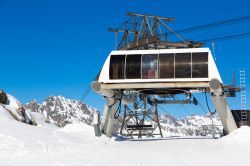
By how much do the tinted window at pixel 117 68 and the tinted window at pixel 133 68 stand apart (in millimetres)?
399

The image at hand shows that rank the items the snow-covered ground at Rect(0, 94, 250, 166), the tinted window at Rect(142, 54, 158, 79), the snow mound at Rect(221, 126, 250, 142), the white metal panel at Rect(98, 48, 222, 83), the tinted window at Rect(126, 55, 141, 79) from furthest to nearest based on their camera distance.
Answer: the tinted window at Rect(126, 55, 141, 79) → the tinted window at Rect(142, 54, 158, 79) → the white metal panel at Rect(98, 48, 222, 83) → the snow mound at Rect(221, 126, 250, 142) → the snow-covered ground at Rect(0, 94, 250, 166)

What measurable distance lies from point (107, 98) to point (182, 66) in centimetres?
686

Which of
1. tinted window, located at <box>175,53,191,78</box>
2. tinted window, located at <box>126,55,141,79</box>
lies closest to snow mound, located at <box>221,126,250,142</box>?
tinted window, located at <box>175,53,191,78</box>

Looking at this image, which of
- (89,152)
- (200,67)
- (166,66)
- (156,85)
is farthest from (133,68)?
(89,152)

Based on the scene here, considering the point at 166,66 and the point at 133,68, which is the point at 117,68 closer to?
the point at 133,68

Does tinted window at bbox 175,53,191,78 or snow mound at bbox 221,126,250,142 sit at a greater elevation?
tinted window at bbox 175,53,191,78

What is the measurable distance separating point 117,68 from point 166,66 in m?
3.82

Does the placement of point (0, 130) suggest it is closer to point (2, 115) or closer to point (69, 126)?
point (2, 115)

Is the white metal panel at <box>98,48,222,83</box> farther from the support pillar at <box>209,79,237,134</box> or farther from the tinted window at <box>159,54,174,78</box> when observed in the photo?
the support pillar at <box>209,79,237,134</box>

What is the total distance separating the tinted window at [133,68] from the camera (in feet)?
100

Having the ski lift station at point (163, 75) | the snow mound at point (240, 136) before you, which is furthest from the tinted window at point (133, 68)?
the snow mound at point (240, 136)

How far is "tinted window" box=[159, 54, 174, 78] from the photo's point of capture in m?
30.0

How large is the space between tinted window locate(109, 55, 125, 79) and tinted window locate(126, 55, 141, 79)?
40cm

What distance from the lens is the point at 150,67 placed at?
30359mm
